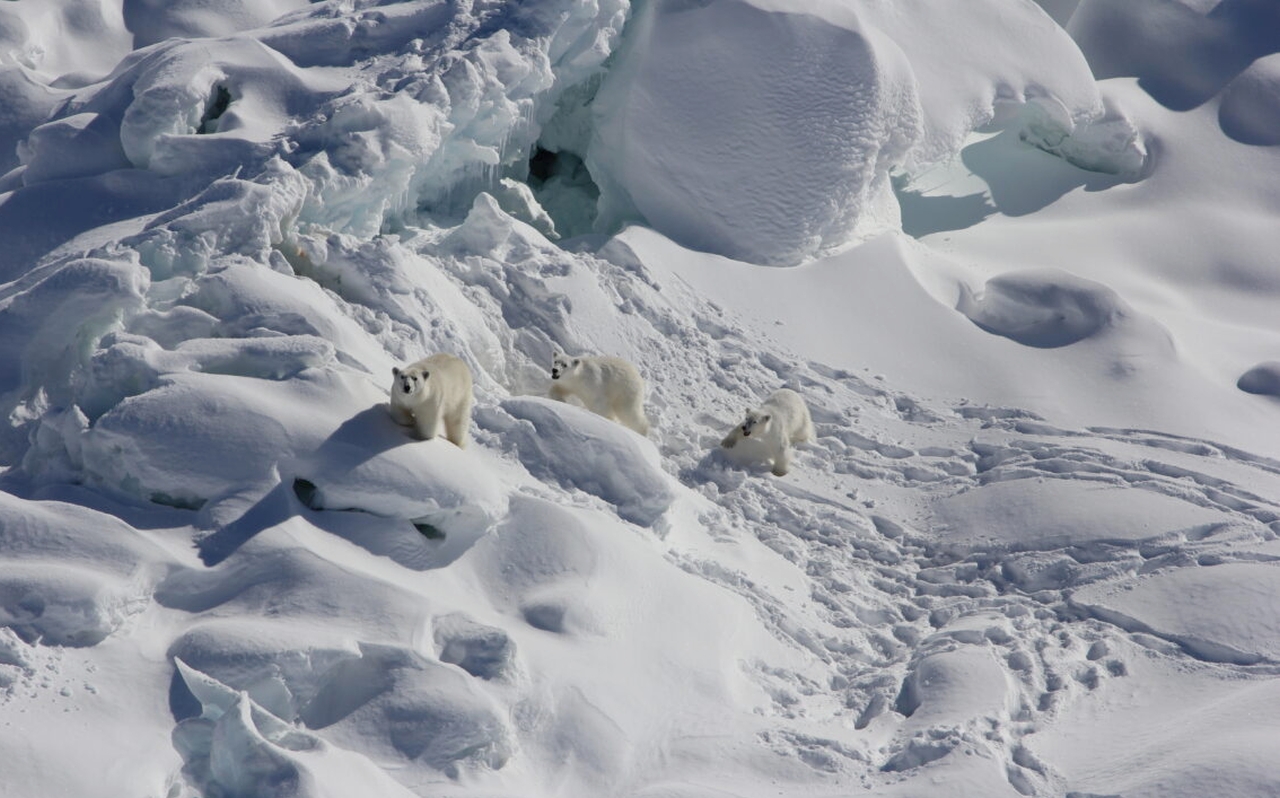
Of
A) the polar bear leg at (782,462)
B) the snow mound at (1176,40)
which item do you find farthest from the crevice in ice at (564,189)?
the snow mound at (1176,40)

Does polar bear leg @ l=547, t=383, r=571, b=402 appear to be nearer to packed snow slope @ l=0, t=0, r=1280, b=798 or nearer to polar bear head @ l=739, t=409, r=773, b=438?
packed snow slope @ l=0, t=0, r=1280, b=798

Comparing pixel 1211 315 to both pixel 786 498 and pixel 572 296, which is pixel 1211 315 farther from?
pixel 572 296

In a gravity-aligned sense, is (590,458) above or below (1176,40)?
above

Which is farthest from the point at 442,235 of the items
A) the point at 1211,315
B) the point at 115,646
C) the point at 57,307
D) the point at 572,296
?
the point at 1211,315

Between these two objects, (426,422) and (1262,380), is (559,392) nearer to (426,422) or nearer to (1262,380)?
(426,422)

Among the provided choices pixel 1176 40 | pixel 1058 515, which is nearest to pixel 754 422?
pixel 1058 515

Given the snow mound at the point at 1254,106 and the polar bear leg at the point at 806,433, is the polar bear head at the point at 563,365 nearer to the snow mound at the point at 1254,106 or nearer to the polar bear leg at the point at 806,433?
the polar bear leg at the point at 806,433
